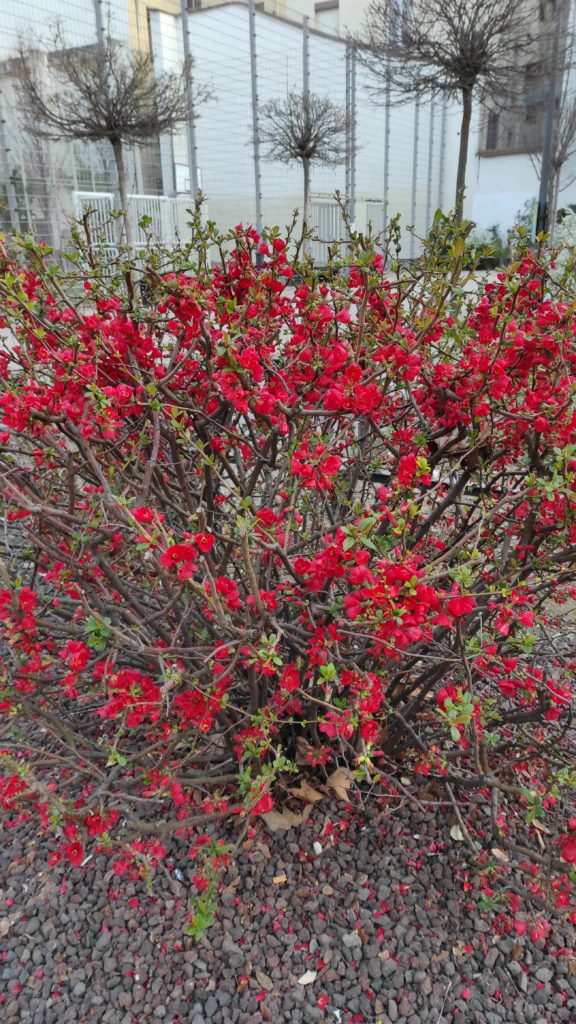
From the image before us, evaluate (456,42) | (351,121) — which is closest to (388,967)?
(456,42)

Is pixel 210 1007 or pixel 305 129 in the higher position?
pixel 305 129

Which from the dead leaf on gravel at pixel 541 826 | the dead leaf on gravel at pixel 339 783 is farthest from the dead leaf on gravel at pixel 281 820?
the dead leaf on gravel at pixel 541 826

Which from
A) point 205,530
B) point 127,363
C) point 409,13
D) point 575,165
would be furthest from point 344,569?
point 575,165

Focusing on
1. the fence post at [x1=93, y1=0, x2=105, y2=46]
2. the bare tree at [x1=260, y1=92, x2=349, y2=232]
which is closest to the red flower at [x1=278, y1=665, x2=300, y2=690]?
the fence post at [x1=93, y1=0, x2=105, y2=46]

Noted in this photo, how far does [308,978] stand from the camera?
5.13 feet

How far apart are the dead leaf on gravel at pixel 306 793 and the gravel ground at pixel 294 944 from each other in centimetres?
6

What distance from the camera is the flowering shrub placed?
136 cm

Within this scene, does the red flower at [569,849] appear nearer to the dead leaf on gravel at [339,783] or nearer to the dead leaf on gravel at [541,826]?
the dead leaf on gravel at [541,826]

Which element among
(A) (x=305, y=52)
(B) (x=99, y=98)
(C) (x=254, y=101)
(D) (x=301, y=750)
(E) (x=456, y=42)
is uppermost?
(A) (x=305, y=52)

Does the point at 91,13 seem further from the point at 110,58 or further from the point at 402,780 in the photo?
the point at 402,780

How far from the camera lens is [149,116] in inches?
368

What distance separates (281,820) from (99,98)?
9.45 meters

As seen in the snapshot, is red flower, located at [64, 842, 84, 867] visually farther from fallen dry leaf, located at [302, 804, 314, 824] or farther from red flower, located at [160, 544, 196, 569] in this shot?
red flower, located at [160, 544, 196, 569]

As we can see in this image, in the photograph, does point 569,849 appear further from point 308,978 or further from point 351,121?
point 351,121
